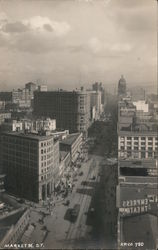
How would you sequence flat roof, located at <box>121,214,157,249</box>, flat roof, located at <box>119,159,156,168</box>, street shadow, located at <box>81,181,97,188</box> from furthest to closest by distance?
street shadow, located at <box>81,181,97,188</box>
flat roof, located at <box>119,159,156,168</box>
flat roof, located at <box>121,214,157,249</box>

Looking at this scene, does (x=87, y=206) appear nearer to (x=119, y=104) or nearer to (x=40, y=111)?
(x=119, y=104)

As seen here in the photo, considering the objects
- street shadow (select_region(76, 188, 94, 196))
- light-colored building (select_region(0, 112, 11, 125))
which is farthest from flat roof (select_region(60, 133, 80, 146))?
Answer: street shadow (select_region(76, 188, 94, 196))

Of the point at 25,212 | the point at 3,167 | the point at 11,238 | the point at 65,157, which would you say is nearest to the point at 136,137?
the point at 65,157

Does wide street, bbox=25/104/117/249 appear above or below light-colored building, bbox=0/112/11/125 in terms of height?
below

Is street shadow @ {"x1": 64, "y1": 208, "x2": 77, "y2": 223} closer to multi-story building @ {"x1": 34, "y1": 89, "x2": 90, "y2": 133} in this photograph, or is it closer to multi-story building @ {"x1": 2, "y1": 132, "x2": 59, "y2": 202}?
multi-story building @ {"x1": 2, "y1": 132, "x2": 59, "y2": 202}

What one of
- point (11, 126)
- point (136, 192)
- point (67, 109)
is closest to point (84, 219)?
point (136, 192)

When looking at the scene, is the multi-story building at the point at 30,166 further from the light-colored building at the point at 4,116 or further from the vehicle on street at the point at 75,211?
the light-colored building at the point at 4,116

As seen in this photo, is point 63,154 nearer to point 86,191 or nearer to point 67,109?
point 86,191
